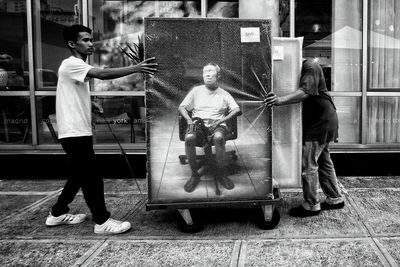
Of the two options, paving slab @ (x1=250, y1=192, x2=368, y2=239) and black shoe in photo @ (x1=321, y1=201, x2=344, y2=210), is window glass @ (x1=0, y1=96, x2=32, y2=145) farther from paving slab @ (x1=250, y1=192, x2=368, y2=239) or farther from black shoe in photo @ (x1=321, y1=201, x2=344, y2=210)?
black shoe in photo @ (x1=321, y1=201, x2=344, y2=210)

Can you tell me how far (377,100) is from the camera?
22.2 ft

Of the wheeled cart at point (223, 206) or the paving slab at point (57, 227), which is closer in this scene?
the wheeled cart at point (223, 206)

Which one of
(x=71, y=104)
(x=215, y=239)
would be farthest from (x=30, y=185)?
(x=215, y=239)

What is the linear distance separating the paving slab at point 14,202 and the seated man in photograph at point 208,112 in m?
2.41

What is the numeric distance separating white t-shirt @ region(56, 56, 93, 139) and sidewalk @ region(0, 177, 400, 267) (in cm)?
102

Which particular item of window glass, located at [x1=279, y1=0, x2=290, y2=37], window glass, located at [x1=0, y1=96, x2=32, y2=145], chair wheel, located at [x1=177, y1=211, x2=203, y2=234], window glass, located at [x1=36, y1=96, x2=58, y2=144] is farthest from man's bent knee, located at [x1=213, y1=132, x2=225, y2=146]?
window glass, located at [x1=0, y1=96, x2=32, y2=145]

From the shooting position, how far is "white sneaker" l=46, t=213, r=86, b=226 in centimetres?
446

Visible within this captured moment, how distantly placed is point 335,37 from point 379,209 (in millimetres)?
3132

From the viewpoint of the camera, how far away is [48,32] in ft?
22.2

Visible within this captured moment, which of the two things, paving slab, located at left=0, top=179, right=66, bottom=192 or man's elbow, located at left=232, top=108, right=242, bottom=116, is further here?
paving slab, located at left=0, top=179, right=66, bottom=192

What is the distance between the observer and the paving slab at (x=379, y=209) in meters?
4.25

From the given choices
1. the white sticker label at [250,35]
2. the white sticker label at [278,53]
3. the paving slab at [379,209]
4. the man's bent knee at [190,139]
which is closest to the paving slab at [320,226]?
the paving slab at [379,209]

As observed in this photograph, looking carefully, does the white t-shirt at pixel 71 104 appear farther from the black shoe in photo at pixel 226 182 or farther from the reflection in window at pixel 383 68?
the reflection in window at pixel 383 68

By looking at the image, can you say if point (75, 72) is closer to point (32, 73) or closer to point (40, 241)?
point (40, 241)
